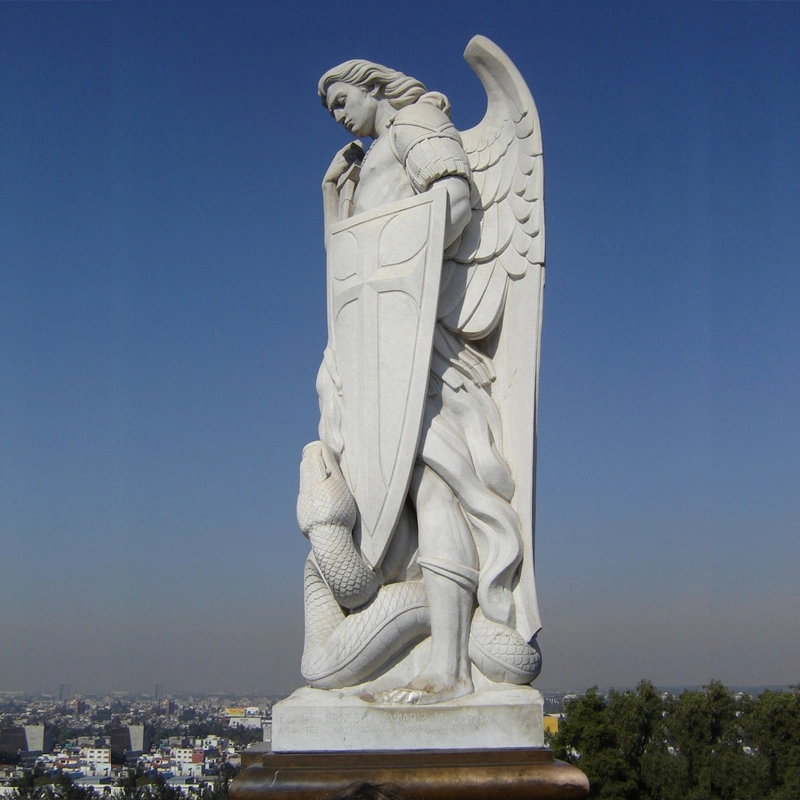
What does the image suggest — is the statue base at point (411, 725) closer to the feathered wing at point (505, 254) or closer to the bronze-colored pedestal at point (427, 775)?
the bronze-colored pedestal at point (427, 775)

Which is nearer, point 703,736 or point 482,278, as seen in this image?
point 482,278

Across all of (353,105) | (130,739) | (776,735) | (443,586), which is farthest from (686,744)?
(353,105)

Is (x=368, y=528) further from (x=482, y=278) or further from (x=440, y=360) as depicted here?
(x=482, y=278)

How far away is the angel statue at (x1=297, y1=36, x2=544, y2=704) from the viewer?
5.53 m

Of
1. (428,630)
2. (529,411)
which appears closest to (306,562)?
(428,630)

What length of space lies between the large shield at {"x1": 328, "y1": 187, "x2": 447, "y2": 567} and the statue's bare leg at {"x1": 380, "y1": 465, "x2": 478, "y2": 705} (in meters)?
0.22

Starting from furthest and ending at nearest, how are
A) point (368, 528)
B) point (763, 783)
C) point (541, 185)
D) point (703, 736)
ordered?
point (703, 736), point (763, 783), point (541, 185), point (368, 528)

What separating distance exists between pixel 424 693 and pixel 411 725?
0.18m

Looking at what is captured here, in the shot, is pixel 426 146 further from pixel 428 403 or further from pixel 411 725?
pixel 411 725

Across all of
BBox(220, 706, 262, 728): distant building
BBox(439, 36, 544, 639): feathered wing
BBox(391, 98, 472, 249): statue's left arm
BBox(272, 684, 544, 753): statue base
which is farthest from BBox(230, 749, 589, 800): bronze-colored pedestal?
BBox(220, 706, 262, 728): distant building

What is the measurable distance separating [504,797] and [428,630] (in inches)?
39.4

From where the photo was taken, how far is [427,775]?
495 centimetres

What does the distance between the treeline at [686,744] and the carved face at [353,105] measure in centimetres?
1775

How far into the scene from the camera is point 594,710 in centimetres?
2183
